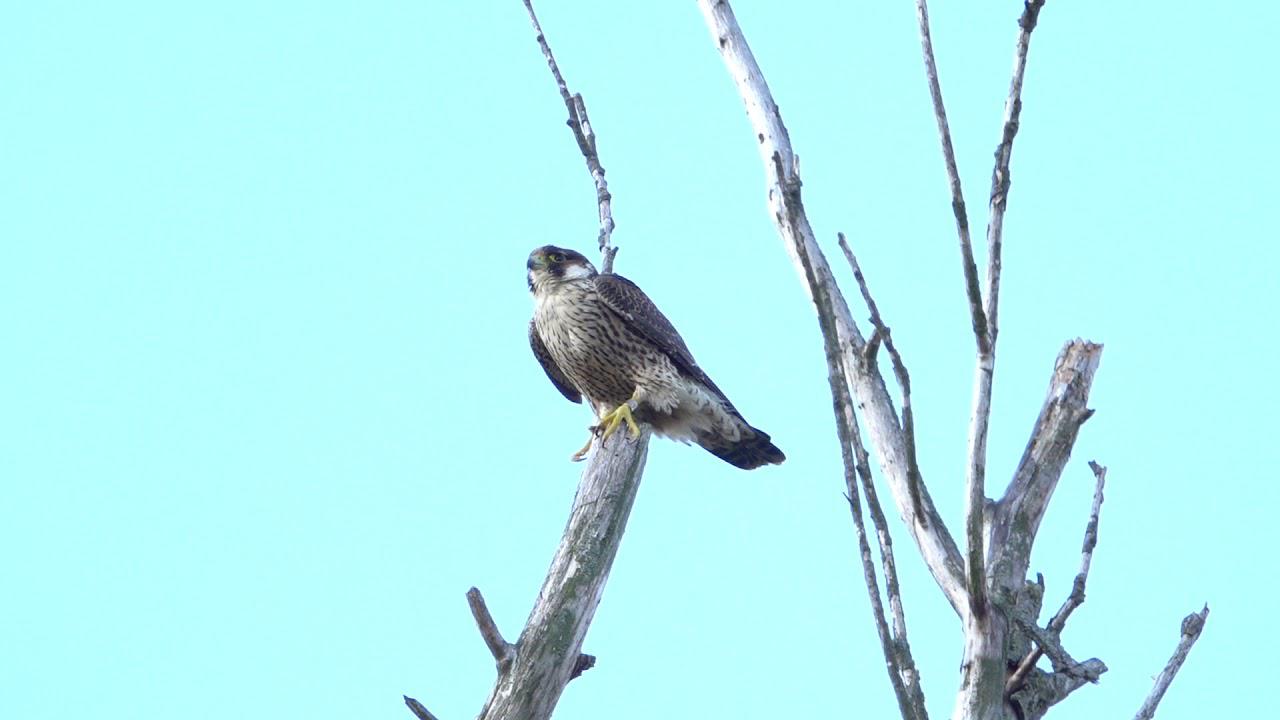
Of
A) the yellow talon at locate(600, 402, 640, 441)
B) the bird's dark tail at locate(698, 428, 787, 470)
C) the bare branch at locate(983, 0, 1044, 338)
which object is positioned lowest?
the bare branch at locate(983, 0, 1044, 338)

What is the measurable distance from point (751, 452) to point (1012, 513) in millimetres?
3010

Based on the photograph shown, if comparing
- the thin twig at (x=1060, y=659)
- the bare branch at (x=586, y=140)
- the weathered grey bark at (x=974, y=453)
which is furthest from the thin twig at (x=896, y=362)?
the bare branch at (x=586, y=140)

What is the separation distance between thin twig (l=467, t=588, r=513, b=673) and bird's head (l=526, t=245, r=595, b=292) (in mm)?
3110

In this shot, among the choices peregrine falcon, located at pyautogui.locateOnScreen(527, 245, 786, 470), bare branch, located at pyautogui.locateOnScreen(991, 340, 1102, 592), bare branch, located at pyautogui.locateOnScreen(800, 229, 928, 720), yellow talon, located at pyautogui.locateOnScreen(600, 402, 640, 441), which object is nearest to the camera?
bare branch, located at pyautogui.locateOnScreen(800, 229, 928, 720)

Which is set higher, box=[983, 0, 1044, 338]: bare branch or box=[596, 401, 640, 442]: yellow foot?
box=[596, 401, 640, 442]: yellow foot

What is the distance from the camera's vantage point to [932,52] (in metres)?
2.38

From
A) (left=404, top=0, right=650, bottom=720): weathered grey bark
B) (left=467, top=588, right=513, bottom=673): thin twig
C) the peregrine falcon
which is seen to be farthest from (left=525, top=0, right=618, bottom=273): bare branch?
(left=467, top=588, right=513, bottom=673): thin twig

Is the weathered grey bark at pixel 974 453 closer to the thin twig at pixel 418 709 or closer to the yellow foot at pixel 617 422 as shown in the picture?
the yellow foot at pixel 617 422

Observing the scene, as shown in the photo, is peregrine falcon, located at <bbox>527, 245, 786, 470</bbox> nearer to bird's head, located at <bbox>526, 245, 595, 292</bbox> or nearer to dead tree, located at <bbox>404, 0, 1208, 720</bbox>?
bird's head, located at <bbox>526, 245, 595, 292</bbox>

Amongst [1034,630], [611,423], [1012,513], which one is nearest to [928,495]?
[1012,513]

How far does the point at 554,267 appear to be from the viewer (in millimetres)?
6512

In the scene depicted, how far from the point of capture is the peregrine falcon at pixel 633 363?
6102 millimetres

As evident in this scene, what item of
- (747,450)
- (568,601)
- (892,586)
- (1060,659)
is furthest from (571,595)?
(747,450)

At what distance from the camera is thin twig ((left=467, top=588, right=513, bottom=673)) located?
341 centimetres
